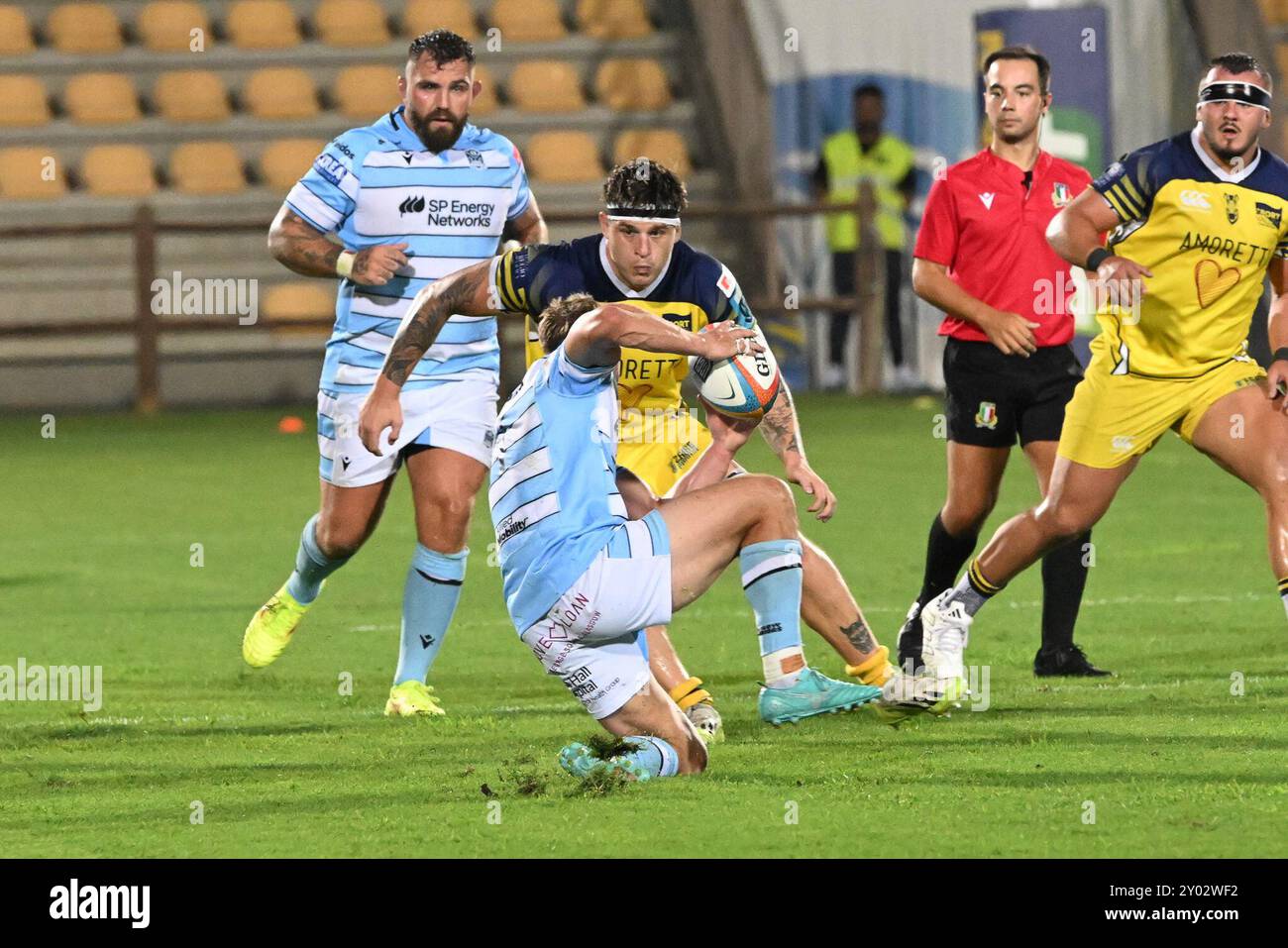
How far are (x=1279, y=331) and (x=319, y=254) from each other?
3234 millimetres

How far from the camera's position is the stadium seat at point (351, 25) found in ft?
74.9

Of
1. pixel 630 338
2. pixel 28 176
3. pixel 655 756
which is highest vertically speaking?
pixel 28 176

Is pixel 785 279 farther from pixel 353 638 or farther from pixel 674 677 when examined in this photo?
pixel 674 677

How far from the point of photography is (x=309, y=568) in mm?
7898

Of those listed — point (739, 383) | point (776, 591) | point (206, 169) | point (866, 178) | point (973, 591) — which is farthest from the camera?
point (206, 169)

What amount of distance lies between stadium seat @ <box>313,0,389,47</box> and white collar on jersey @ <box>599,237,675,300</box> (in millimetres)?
16646

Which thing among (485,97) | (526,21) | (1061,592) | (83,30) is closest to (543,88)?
(485,97)

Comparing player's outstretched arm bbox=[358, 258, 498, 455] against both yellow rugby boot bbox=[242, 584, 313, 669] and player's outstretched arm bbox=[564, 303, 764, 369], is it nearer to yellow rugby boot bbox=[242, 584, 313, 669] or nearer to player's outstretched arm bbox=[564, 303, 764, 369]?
player's outstretched arm bbox=[564, 303, 764, 369]

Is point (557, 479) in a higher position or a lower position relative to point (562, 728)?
higher

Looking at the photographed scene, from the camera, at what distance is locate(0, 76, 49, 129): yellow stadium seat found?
71.5 ft

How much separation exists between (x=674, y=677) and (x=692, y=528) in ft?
2.72

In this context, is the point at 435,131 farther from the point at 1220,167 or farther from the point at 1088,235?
the point at 1220,167

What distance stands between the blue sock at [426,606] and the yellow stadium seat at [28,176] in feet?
48.6
